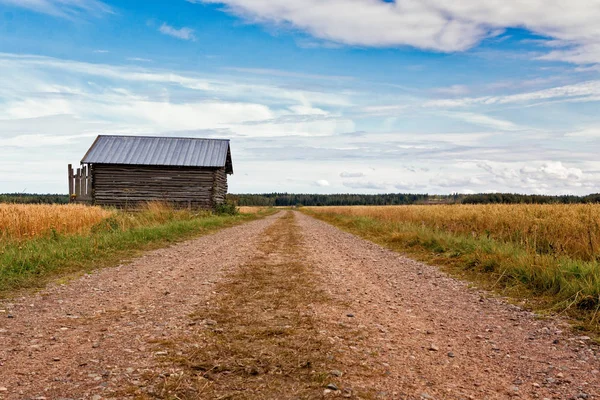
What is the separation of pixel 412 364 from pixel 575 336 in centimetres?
244

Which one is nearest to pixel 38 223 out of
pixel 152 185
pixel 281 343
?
pixel 281 343

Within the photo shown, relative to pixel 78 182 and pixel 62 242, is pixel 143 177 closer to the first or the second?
pixel 78 182

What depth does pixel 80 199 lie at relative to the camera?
31141 millimetres

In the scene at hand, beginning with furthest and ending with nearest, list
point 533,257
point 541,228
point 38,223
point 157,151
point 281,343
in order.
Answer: point 157,151
point 38,223
point 541,228
point 533,257
point 281,343

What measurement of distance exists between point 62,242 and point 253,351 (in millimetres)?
9572

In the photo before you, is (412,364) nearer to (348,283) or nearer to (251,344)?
(251,344)

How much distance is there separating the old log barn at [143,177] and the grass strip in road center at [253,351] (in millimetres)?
25734

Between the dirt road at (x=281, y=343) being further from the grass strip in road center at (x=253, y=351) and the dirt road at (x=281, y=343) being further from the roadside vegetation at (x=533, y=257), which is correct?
the roadside vegetation at (x=533, y=257)

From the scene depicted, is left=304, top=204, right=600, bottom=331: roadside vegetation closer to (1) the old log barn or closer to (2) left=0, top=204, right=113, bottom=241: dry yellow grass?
(2) left=0, top=204, right=113, bottom=241: dry yellow grass

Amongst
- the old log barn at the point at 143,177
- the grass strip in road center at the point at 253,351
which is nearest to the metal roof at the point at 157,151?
the old log barn at the point at 143,177

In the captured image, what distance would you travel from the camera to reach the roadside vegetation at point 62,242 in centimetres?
840

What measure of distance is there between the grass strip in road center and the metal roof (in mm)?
26176

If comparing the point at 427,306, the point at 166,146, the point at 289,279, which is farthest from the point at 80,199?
the point at 427,306

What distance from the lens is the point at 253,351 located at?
4215 millimetres
